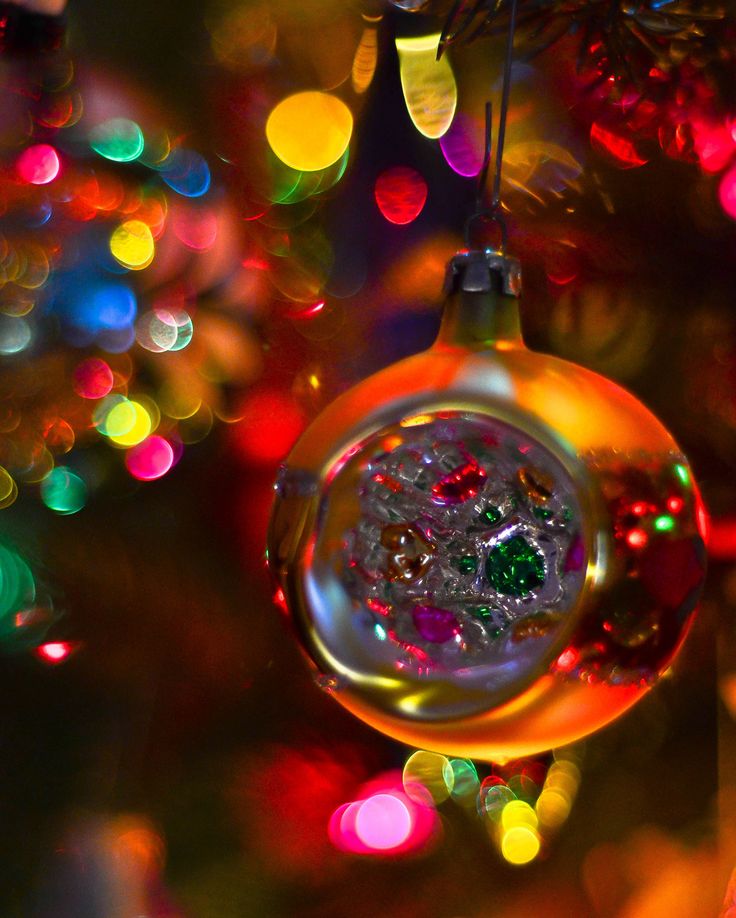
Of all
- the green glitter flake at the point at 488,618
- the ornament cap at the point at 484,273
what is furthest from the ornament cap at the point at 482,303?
the green glitter flake at the point at 488,618

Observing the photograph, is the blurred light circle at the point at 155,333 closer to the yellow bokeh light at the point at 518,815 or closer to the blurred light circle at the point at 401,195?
the blurred light circle at the point at 401,195

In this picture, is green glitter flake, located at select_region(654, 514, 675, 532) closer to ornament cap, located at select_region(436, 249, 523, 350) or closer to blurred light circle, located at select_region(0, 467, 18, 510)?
ornament cap, located at select_region(436, 249, 523, 350)

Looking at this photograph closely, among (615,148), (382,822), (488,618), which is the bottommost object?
(382,822)

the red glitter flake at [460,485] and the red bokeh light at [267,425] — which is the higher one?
the red glitter flake at [460,485]

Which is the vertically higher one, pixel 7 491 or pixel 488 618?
pixel 488 618

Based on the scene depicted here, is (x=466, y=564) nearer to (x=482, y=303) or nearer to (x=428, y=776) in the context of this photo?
(x=482, y=303)

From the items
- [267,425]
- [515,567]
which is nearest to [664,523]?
[515,567]

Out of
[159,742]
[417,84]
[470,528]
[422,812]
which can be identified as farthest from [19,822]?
[417,84]

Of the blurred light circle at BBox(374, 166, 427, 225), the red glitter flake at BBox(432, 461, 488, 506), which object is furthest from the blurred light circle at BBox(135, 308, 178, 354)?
the red glitter flake at BBox(432, 461, 488, 506)
